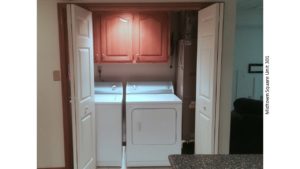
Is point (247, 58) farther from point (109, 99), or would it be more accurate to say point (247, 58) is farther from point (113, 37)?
point (109, 99)

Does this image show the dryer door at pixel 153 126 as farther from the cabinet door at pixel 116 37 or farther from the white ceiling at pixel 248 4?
the white ceiling at pixel 248 4

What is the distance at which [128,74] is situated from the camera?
416 centimetres

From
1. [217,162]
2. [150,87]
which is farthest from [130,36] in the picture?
[217,162]

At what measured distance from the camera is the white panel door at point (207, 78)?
2.51 metres

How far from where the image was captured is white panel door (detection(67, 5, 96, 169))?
2436mm

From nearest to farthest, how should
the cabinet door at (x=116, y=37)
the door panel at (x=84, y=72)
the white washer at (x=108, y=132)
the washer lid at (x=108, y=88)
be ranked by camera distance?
1. the door panel at (x=84, y=72)
2. the white washer at (x=108, y=132)
3. the cabinet door at (x=116, y=37)
4. the washer lid at (x=108, y=88)

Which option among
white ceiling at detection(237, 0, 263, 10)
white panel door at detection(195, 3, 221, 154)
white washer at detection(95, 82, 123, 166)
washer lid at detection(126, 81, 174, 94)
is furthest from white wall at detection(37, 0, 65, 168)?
white ceiling at detection(237, 0, 263, 10)

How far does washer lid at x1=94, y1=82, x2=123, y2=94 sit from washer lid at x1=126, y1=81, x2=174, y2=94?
0.44 feet

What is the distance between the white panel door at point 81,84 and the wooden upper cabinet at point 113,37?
0.85m

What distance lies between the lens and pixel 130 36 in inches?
147

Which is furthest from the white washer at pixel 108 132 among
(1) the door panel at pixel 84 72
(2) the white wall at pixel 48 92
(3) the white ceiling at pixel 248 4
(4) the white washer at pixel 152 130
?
(3) the white ceiling at pixel 248 4

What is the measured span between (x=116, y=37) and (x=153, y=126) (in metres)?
1.43
